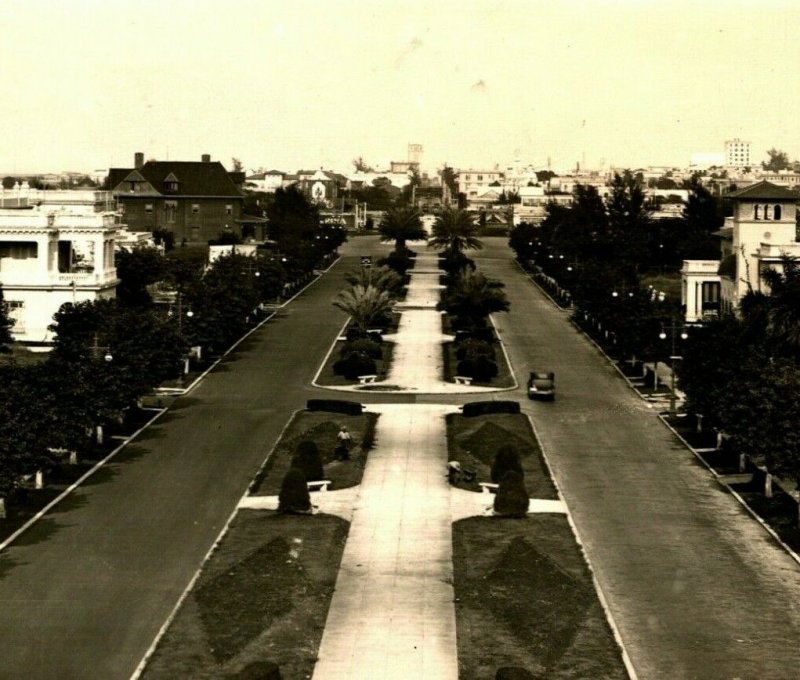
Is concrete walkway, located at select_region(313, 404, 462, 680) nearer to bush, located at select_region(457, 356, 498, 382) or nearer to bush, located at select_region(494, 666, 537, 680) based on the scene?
bush, located at select_region(494, 666, 537, 680)

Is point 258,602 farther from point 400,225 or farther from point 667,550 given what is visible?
point 400,225

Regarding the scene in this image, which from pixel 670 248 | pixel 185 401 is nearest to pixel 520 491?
pixel 185 401

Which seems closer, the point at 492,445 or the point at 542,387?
the point at 492,445

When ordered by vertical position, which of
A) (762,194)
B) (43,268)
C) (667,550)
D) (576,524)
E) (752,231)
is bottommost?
(667,550)

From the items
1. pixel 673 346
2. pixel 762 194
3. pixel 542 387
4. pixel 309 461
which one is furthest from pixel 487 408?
pixel 762 194

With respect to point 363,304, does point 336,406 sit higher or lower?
lower

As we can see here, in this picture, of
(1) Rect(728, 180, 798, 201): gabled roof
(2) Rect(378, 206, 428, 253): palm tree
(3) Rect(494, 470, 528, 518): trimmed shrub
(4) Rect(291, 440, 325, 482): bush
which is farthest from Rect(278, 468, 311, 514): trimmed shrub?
(2) Rect(378, 206, 428, 253): palm tree

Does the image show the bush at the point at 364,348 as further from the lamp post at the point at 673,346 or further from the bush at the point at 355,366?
the lamp post at the point at 673,346

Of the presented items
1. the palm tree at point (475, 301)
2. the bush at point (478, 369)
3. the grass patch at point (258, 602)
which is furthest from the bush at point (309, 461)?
the palm tree at point (475, 301)
